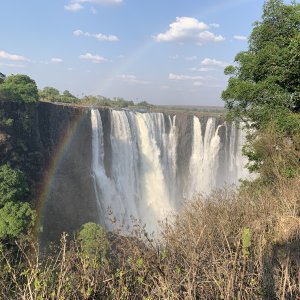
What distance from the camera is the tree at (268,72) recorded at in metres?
12.2

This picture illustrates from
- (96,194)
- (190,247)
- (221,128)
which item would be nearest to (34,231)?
(96,194)

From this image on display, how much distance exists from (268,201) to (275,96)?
4.68 metres

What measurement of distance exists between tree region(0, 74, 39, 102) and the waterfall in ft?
16.6

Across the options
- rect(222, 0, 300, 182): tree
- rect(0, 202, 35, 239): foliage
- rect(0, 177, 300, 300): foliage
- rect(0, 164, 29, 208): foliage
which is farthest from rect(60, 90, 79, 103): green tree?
rect(0, 177, 300, 300): foliage

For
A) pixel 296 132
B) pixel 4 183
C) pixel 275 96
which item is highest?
pixel 275 96

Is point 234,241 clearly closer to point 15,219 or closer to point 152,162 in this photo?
point 15,219

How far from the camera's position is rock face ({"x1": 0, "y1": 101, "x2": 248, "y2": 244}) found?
27484 millimetres

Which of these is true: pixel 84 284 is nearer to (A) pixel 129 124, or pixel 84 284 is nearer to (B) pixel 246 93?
(B) pixel 246 93

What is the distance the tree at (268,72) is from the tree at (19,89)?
707 inches

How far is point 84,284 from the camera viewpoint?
150 inches

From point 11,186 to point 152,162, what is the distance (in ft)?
51.9

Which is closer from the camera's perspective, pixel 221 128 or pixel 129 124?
pixel 129 124

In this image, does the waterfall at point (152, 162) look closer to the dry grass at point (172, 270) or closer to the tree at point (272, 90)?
the tree at point (272, 90)

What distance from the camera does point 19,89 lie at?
27.2 m
